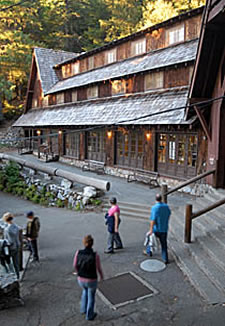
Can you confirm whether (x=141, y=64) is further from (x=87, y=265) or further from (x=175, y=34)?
(x=87, y=265)

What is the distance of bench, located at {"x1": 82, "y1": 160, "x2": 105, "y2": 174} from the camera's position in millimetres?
19459

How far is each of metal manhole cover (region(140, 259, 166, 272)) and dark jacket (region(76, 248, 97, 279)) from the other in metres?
2.41

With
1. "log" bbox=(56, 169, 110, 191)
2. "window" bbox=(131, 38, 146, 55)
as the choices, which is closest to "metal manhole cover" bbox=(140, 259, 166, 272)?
"log" bbox=(56, 169, 110, 191)

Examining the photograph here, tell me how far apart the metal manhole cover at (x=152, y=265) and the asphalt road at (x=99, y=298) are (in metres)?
0.12

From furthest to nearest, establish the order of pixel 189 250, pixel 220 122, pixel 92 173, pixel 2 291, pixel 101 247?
pixel 92 173
pixel 220 122
pixel 101 247
pixel 189 250
pixel 2 291

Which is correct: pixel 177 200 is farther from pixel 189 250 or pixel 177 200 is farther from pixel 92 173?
pixel 92 173

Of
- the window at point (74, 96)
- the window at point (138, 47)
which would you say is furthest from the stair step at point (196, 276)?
the window at point (74, 96)

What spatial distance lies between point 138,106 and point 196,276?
12.4 metres

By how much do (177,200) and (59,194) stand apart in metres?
6.57

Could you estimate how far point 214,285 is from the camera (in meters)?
5.83

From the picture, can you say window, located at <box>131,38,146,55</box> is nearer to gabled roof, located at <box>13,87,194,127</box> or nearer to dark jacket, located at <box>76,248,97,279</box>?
gabled roof, located at <box>13,87,194,127</box>

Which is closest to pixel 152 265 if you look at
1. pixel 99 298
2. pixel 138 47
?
pixel 99 298

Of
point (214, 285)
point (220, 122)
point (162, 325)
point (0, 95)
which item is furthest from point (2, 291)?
point (0, 95)

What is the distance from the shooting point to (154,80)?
56.5ft
